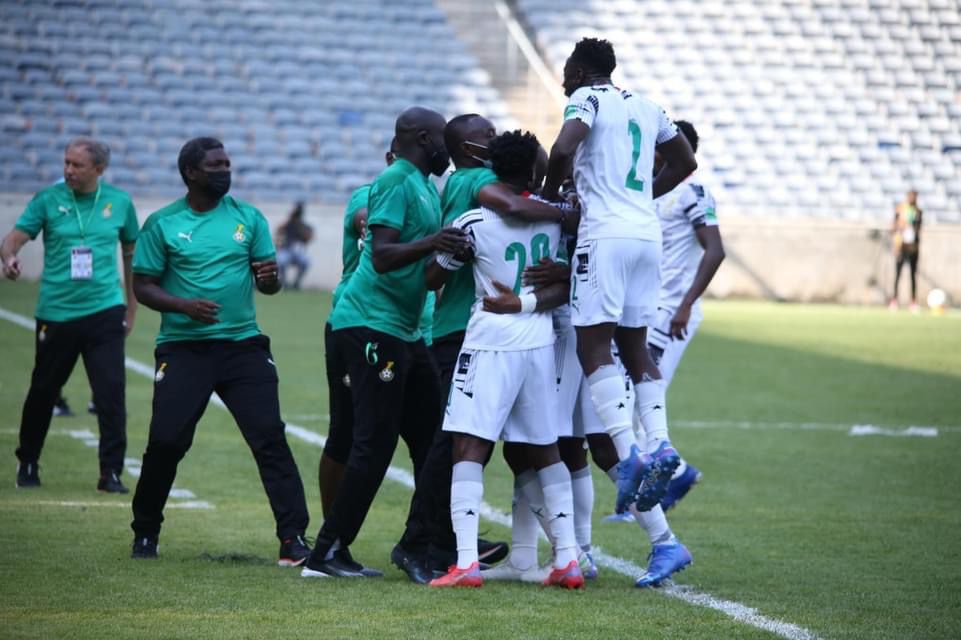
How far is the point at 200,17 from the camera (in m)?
29.7

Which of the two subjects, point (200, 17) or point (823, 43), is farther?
point (823, 43)

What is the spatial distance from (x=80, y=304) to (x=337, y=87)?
20934mm

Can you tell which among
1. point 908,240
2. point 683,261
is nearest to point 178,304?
point 683,261

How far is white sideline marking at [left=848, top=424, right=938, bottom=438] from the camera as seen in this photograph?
40.5 feet

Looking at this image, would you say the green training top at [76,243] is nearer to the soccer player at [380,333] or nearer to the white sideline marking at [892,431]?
the soccer player at [380,333]

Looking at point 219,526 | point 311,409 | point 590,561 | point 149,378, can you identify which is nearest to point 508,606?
point 590,561

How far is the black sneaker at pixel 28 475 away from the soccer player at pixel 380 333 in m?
3.09

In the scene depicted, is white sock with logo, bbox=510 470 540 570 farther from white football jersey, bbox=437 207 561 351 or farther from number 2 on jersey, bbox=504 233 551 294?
number 2 on jersey, bbox=504 233 551 294

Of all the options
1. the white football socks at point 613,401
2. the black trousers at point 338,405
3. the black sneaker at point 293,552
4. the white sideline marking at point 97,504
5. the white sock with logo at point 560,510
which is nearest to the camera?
the white sock with logo at point 560,510

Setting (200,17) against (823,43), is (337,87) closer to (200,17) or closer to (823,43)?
(200,17)

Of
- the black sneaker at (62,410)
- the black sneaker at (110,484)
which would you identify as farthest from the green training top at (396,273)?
the black sneaker at (62,410)

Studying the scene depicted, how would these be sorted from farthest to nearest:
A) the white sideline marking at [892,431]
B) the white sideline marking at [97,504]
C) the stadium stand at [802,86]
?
1. the stadium stand at [802,86]
2. the white sideline marking at [892,431]
3. the white sideline marking at [97,504]

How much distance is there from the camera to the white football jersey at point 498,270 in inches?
247

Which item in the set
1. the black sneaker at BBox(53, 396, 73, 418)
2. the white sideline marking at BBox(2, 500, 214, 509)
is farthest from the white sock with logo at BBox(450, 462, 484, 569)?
the black sneaker at BBox(53, 396, 73, 418)
